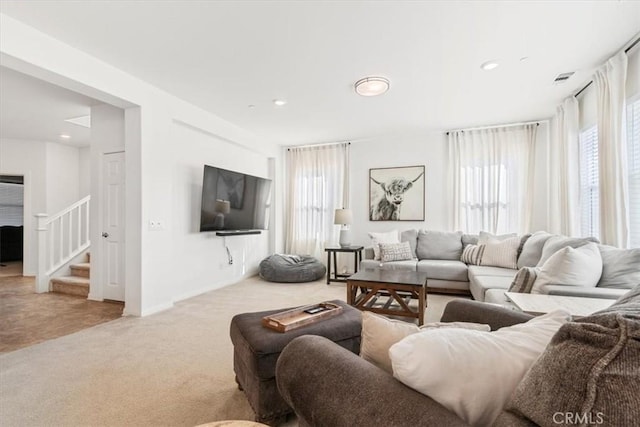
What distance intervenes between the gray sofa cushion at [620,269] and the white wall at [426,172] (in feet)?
8.28

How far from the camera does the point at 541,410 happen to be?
58 cm

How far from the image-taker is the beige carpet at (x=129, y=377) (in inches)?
65.9

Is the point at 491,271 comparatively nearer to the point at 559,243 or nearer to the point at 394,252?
the point at 559,243

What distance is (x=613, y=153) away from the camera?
2785 millimetres

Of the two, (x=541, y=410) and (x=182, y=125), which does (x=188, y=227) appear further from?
(x=541, y=410)

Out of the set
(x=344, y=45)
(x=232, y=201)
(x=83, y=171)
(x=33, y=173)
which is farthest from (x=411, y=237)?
(x=33, y=173)

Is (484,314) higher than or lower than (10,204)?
lower

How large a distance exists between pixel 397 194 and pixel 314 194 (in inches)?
63.8

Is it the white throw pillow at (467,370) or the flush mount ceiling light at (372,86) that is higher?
the flush mount ceiling light at (372,86)

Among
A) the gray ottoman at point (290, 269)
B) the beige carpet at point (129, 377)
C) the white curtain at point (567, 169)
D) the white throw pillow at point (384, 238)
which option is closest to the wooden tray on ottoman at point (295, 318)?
the beige carpet at point (129, 377)

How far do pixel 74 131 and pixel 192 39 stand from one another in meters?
4.02

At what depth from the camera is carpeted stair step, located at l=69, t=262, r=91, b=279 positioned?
4.62 m

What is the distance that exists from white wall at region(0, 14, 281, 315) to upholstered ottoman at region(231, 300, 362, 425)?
6.76 ft

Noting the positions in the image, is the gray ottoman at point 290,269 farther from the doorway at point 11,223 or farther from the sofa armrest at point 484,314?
the doorway at point 11,223
